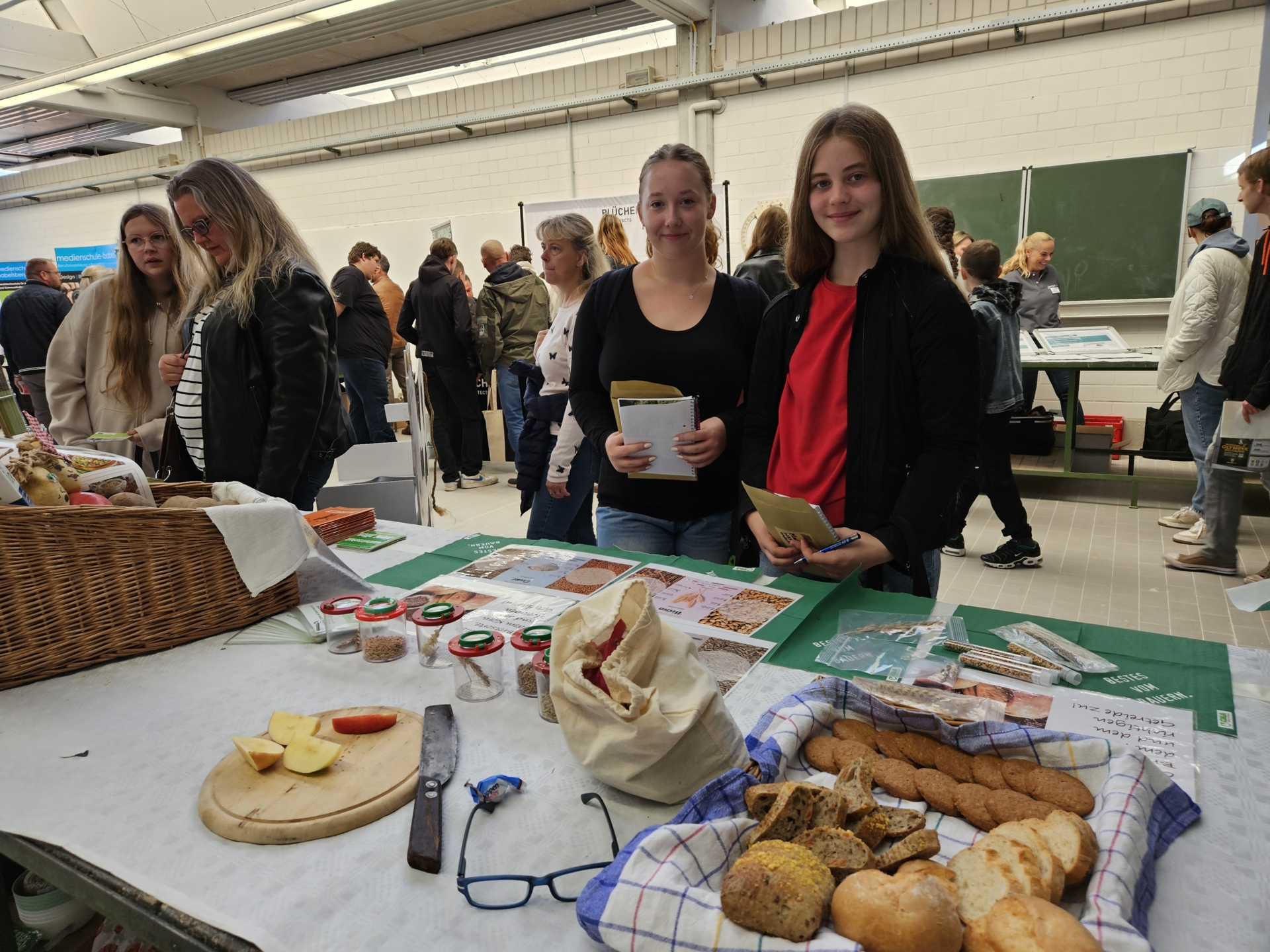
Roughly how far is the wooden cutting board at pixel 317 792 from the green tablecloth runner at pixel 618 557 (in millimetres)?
598

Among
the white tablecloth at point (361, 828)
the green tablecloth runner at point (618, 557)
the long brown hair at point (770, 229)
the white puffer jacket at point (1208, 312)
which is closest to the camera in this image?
the white tablecloth at point (361, 828)

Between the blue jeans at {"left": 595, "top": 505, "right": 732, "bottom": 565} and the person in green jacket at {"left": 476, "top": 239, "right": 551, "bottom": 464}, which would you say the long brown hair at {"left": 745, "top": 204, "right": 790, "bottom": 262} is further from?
the person in green jacket at {"left": 476, "top": 239, "right": 551, "bottom": 464}

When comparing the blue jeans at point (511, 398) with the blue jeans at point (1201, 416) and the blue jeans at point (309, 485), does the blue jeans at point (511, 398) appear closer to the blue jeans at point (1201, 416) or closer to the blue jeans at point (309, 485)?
the blue jeans at point (309, 485)

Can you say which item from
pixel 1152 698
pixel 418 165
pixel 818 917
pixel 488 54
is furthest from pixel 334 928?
pixel 418 165

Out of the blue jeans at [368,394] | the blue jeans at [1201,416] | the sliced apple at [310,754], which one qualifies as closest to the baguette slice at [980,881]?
the sliced apple at [310,754]

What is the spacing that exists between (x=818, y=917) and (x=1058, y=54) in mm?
6718

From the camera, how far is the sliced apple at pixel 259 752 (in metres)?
0.94

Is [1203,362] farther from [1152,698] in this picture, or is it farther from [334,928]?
[334,928]

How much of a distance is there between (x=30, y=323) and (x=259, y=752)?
590 cm

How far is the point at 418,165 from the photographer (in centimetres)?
861

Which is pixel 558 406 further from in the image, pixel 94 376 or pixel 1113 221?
pixel 1113 221

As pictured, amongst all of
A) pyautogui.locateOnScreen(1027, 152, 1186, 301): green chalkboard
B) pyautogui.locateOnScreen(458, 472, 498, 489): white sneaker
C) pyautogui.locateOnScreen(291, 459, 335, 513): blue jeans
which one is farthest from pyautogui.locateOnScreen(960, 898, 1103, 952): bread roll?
pyautogui.locateOnScreen(1027, 152, 1186, 301): green chalkboard

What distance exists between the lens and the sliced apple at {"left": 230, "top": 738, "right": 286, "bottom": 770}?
0.94 m

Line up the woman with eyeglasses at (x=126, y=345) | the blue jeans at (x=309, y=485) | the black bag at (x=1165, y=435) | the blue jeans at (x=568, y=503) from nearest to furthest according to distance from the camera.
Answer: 1. the blue jeans at (x=309, y=485)
2. the woman with eyeglasses at (x=126, y=345)
3. the blue jeans at (x=568, y=503)
4. the black bag at (x=1165, y=435)
